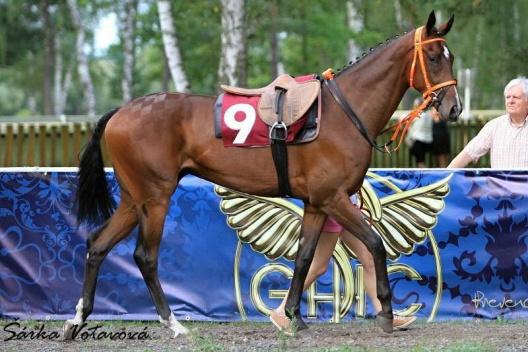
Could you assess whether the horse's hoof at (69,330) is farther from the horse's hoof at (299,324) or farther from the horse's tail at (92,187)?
the horse's hoof at (299,324)

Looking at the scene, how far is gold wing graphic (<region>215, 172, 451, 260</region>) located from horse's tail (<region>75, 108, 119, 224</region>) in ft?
3.33

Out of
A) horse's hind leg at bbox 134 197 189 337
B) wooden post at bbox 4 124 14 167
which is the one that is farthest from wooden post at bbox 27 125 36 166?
horse's hind leg at bbox 134 197 189 337

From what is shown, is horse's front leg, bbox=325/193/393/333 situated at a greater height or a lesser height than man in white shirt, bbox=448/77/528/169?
lesser

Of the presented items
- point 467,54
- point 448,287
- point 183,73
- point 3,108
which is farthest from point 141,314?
point 3,108

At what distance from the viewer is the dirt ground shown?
6.44 metres

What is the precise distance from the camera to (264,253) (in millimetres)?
7953

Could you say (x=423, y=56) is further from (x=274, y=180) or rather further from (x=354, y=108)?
(x=274, y=180)

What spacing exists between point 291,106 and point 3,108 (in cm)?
7263

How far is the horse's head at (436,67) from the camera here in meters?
6.93

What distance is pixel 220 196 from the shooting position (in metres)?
7.99

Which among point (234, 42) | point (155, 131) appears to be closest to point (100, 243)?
point (155, 131)

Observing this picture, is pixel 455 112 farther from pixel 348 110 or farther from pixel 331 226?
pixel 331 226

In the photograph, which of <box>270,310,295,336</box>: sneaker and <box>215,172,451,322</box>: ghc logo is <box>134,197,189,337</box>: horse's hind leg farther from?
<box>215,172,451,322</box>: ghc logo

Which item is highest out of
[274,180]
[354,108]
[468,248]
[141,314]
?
[354,108]
